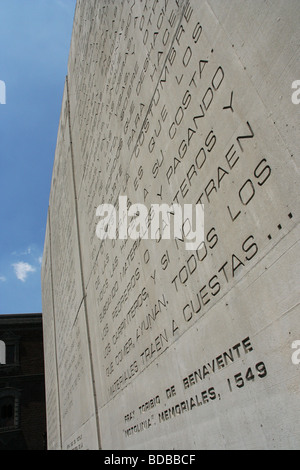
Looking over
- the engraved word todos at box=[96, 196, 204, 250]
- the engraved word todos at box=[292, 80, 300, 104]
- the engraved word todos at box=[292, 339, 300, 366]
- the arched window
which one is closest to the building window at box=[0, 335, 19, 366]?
the arched window

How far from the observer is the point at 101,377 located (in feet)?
19.7

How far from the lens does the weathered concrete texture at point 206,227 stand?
1952 millimetres

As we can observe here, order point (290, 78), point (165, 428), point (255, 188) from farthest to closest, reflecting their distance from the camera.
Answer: point (165, 428)
point (255, 188)
point (290, 78)

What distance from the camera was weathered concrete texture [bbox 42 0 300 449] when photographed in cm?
195

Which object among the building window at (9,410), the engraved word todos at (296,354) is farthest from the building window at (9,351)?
the engraved word todos at (296,354)

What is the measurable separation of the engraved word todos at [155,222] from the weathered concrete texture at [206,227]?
0.10m

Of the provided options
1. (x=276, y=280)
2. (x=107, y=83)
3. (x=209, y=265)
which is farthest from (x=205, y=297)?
(x=107, y=83)

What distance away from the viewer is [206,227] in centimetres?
267

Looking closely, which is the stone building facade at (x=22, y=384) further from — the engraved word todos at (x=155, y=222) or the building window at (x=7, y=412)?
the engraved word todos at (x=155, y=222)

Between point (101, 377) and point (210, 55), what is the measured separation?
200 inches

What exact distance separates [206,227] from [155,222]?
1048 mm

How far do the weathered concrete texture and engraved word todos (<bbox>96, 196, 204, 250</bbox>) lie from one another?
10 centimetres

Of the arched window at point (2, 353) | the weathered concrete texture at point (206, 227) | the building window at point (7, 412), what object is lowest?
the weathered concrete texture at point (206, 227)

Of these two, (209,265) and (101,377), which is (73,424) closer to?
(101,377)
